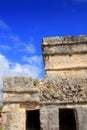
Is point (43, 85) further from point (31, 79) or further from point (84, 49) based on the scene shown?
point (84, 49)

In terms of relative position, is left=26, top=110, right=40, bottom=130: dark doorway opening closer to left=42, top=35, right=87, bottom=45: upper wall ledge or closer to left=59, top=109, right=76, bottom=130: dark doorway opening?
left=59, top=109, right=76, bottom=130: dark doorway opening

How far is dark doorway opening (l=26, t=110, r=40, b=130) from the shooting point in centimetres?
1150

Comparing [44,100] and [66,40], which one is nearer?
[44,100]

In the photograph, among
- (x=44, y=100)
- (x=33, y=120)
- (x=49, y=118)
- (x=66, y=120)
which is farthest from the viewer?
(x=66, y=120)

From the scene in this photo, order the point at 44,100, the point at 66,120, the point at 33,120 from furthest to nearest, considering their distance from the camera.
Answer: the point at 66,120 < the point at 33,120 < the point at 44,100

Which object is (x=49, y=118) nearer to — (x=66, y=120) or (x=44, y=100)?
(x=44, y=100)

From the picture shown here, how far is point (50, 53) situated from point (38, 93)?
96.5 inches

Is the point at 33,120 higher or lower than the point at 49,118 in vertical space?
lower

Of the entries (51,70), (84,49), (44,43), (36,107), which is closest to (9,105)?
(36,107)

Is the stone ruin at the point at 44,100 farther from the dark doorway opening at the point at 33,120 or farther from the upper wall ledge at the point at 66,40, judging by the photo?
the upper wall ledge at the point at 66,40

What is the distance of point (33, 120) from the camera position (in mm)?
11648

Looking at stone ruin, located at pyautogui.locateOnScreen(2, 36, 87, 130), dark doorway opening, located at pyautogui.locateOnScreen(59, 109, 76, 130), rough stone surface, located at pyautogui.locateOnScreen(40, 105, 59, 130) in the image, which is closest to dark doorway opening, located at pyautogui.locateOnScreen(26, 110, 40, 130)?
dark doorway opening, located at pyautogui.locateOnScreen(59, 109, 76, 130)

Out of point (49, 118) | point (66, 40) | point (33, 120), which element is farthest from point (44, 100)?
point (66, 40)

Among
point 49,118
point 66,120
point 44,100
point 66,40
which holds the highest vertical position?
point 66,40
